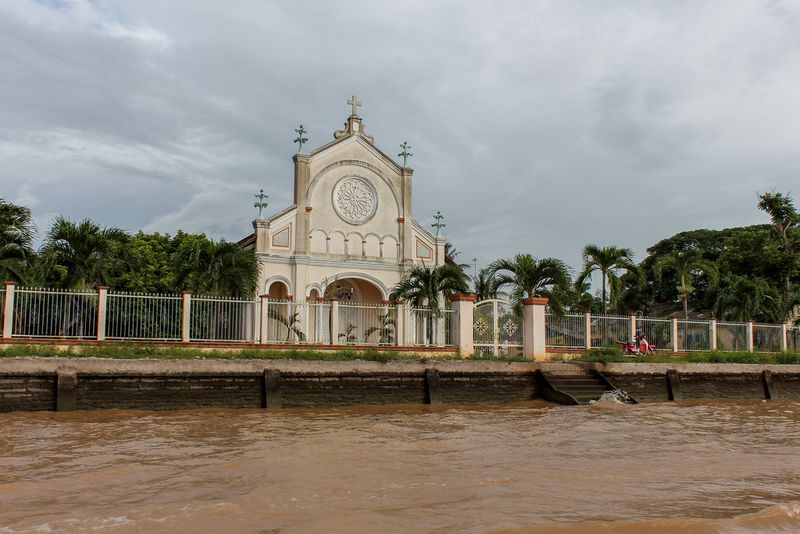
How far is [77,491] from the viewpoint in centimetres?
645

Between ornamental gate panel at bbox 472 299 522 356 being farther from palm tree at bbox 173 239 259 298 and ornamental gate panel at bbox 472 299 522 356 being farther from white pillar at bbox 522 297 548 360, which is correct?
palm tree at bbox 173 239 259 298

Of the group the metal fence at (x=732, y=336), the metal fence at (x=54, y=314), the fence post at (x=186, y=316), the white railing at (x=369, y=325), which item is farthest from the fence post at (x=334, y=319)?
the metal fence at (x=732, y=336)

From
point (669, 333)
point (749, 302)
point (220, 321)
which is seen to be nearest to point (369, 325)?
point (220, 321)

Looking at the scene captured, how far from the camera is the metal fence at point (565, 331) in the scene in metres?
19.4

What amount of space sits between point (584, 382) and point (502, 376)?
212cm

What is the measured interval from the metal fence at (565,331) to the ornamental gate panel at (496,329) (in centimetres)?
88

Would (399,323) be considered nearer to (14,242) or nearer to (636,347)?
(636,347)

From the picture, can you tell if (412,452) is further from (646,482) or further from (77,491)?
(77,491)

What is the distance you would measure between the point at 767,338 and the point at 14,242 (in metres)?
24.8

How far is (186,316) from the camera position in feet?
53.3

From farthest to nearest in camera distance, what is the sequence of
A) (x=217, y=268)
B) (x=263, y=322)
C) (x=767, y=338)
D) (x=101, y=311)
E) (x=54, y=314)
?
1. (x=767, y=338)
2. (x=217, y=268)
3. (x=263, y=322)
4. (x=101, y=311)
5. (x=54, y=314)

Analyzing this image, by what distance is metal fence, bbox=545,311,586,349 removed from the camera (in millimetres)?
19406

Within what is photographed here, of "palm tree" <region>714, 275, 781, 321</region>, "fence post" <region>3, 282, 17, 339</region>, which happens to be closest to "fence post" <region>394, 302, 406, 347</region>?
"fence post" <region>3, 282, 17, 339</region>

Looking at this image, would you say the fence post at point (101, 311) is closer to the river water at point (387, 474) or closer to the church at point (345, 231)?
the river water at point (387, 474)
